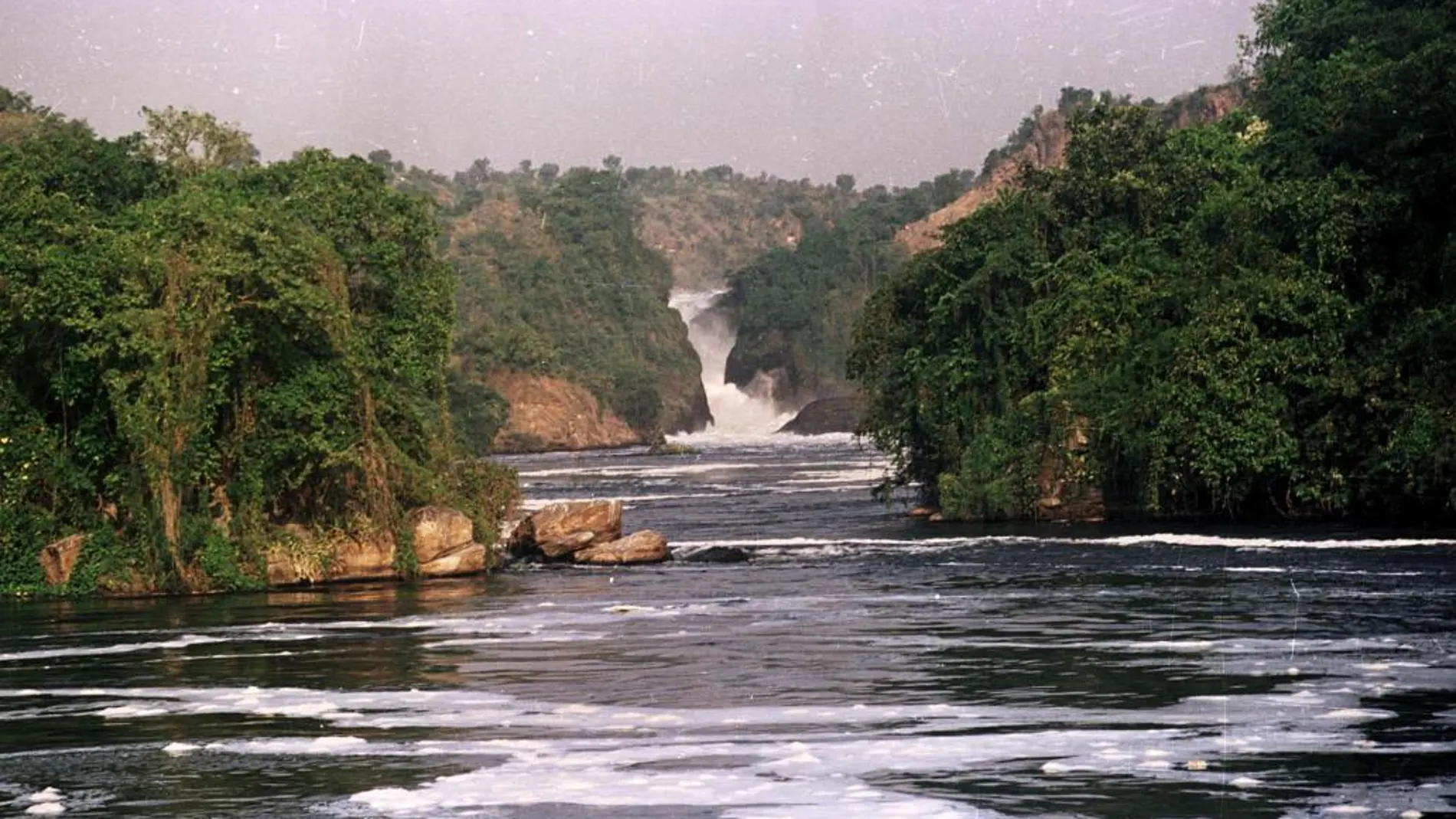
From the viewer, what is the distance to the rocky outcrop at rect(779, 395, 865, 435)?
139m

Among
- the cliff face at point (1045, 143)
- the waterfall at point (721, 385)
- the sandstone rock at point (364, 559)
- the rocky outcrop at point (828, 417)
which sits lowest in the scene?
the sandstone rock at point (364, 559)

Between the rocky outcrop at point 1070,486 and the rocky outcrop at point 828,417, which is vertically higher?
the rocky outcrop at point 828,417

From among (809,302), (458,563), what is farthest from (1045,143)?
(458,563)

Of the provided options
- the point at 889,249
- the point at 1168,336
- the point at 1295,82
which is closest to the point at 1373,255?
the point at 1168,336

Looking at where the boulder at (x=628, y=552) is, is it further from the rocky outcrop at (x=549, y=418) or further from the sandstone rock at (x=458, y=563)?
the rocky outcrop at (x=549, y=418)

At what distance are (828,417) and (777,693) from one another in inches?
4735

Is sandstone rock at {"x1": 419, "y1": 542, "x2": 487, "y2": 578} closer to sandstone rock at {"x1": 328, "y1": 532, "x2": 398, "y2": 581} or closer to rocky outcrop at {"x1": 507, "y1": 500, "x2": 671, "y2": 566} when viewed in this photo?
sandstone rock at {"x1": 328, "y1": 532, "x2": 398, "y2": 581}

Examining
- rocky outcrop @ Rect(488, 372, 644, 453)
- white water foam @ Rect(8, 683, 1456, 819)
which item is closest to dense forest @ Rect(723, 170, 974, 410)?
rocky outcrop @ Rect(488, 372, 644, 453)

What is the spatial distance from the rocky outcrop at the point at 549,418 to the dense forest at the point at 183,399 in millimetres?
92084

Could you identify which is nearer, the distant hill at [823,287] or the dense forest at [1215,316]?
the dense forest at [1215,316]

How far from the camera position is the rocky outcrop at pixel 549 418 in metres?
132

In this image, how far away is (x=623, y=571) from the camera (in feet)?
124

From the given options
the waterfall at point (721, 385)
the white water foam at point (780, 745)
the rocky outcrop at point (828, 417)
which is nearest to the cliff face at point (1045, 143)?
the rocky outcrop at point (828, 417)

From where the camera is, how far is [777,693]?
68.6 feet
